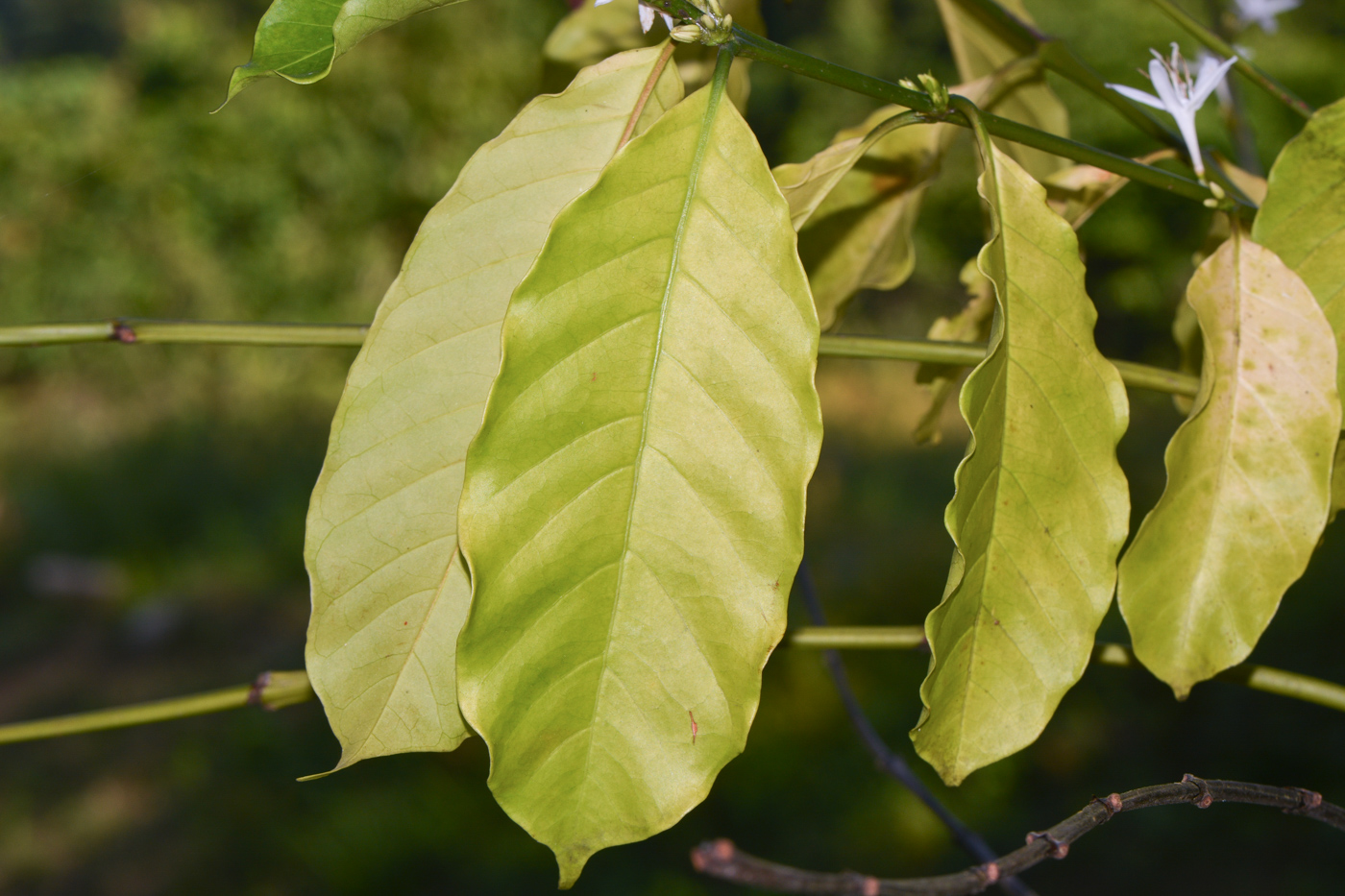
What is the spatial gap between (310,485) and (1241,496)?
452 centimetres

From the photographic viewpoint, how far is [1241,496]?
1.24ft

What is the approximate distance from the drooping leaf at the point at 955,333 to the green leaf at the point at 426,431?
252mm

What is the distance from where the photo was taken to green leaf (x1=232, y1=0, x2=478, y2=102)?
0.30 meters

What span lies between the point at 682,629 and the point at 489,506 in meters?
0.07

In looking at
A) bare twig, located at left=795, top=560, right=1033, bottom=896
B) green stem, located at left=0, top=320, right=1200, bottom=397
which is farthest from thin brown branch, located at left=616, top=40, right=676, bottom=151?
bare twig, located at left=795, top=560, right=1033, bottom=896

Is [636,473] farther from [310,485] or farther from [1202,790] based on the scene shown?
[310,485]

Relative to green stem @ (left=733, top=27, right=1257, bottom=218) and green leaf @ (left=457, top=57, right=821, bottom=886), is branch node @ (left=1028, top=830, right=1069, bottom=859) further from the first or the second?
green stem @ (left=733, top=27, right=1257, bottom=218)

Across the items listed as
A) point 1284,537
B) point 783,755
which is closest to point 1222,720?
point 783,755

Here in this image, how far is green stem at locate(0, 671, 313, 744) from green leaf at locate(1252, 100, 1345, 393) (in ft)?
1.48

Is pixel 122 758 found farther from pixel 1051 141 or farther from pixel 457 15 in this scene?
pixel 457 15

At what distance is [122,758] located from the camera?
322cm

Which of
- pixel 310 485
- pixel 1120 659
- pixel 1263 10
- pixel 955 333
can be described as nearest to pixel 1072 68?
pixel 955 333

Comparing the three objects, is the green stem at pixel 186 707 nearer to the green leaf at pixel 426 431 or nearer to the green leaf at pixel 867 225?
the green leaf at pixel 426 431

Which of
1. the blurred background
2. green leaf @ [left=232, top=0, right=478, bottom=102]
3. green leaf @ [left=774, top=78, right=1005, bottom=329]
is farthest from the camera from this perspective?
the blurred background
